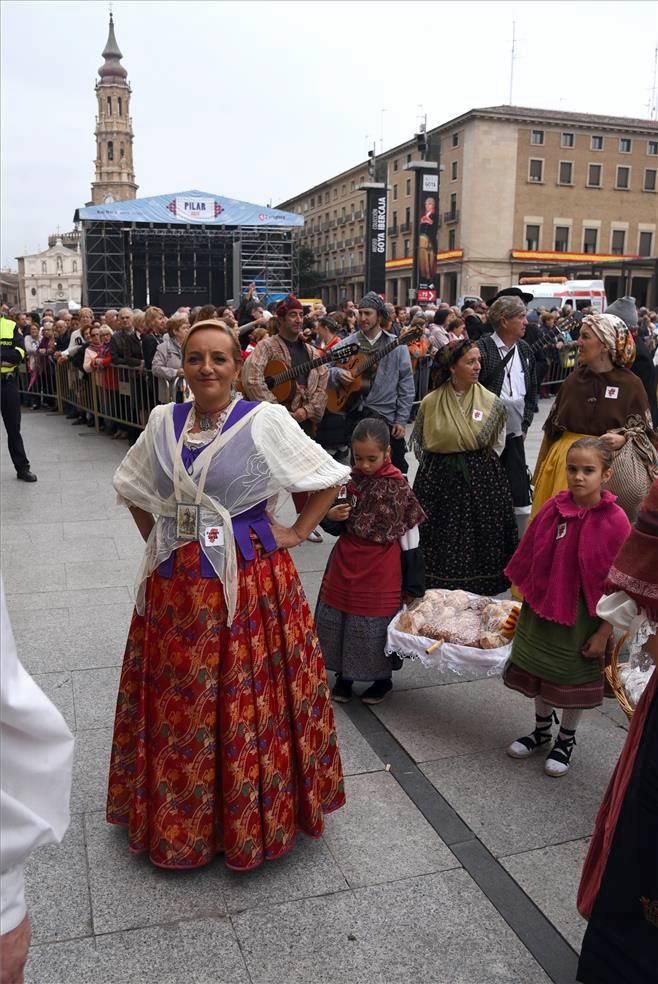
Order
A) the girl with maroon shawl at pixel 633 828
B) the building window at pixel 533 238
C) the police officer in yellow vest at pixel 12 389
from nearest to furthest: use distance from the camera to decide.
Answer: the girl with maroon shawl at pixel 633 828 → the police officer in yellow vest at pixel 12 389 → the building window at pixel 533 238

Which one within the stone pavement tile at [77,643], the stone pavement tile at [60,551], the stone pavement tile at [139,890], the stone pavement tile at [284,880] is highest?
the stone pavement tile at [60,551]

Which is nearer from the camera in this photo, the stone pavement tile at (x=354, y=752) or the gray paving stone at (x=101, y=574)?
Result: the stone pavement tile at (x=354, y=752)

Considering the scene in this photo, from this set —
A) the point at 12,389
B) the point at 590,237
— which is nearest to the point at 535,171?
the point at 590,237

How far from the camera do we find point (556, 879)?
2715 mm

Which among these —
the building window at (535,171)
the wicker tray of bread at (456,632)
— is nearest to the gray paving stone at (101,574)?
the wicker tray of bread at (456,632)

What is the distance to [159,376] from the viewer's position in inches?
372

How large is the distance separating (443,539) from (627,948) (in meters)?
3.14

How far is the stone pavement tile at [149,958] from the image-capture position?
2303 millimetres

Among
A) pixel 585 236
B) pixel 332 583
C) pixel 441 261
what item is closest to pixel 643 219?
pixel 585 236

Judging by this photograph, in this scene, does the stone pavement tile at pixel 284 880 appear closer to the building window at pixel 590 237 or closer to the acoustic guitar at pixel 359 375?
the acoustic guitar at pixel 359 375

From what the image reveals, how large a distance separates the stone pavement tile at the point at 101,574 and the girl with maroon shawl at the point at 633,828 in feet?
Result: 13.2

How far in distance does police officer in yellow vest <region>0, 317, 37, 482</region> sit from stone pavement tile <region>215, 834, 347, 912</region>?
6.65m

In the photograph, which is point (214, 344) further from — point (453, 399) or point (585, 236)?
point (585, 236)

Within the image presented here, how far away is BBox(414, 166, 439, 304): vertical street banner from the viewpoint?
23234mm
